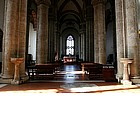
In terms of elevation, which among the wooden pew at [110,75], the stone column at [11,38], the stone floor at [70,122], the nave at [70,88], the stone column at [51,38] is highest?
the stone column at [51,38]

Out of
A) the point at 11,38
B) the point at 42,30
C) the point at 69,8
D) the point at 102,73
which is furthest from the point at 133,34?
the point at 69,8

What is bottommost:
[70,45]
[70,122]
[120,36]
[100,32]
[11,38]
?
[70,122]

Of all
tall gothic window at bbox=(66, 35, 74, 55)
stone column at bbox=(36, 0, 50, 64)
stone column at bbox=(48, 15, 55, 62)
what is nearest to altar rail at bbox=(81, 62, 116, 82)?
stone column at bbox=(36, 0, 50, 64)

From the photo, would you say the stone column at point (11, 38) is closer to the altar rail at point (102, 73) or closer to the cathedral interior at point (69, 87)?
the cathedral interior at point (69, 87)

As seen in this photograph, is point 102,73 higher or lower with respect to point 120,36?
lower

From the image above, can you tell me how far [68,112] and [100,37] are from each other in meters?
11.4

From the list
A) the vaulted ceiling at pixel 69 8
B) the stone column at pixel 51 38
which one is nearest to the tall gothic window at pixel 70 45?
the vaulted ceiling at pixel 69 8

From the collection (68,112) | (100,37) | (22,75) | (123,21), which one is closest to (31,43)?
(100,37)

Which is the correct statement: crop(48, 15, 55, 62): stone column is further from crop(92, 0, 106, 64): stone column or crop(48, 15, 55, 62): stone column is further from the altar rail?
the altar rail

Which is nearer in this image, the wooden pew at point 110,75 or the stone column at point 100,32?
the wooden pew at point 110,75

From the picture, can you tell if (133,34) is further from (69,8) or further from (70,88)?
(69,8)

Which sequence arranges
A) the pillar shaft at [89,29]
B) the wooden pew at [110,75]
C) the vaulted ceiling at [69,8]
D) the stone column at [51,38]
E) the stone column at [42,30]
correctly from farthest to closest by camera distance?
the vaulted ceiling at [69,8], the stone column at [51,38], the pillar shaft at [89,29], the stone column at [42,30], the wooden pew at [110,75]

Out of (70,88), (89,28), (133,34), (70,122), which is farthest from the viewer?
(89,28)

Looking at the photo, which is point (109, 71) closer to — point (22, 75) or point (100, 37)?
point (22, 75)
